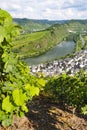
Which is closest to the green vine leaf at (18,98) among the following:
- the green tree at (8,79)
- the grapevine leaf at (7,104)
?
the green tree at (8,79)

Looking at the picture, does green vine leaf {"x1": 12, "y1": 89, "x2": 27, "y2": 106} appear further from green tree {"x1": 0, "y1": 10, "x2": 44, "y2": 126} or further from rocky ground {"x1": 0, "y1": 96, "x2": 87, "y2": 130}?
rocky ground {"x1": 0, "y1": 96, "x2": 87, "y2": 130}

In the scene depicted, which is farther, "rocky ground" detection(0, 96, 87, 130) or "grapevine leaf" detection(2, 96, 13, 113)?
"rocky ground" detection(0, 96, 87, 130)

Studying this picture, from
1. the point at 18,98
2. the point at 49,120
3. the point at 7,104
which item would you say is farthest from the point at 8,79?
the point at 49,120

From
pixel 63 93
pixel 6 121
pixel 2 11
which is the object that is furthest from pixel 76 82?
pixel 2 11

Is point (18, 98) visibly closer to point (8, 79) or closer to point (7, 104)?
point (7, 104)

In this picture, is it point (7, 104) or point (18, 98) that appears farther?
point (7, 104)

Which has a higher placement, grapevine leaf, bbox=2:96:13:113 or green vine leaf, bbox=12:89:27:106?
green vine leaf, bbox=12:89:27:106

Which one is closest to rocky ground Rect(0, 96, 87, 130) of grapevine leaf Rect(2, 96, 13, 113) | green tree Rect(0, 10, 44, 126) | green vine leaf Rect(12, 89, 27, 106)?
green tree Rect(0, 10, 44, 126)

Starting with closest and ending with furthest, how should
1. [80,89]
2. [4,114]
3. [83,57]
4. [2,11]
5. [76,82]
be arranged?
[2,11] → [4,114] → [80,89] → [76,82] → [83,57]

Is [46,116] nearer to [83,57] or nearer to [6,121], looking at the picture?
[6,121]

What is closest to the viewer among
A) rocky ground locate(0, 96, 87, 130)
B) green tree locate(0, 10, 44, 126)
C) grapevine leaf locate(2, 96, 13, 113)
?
green tree locate(0, 10, 44, 126)

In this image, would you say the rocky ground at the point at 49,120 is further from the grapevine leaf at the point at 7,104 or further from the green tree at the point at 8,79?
the grapevine leaf at the point at 7,104
